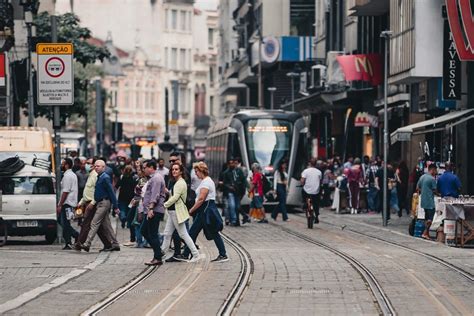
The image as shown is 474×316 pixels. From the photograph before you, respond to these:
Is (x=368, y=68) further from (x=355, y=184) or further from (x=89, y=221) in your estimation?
(x=89, y=221)

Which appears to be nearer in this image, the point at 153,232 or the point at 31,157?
the point at 153,232

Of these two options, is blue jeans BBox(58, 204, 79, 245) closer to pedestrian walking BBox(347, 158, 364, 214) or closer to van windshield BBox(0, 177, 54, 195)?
van windshield BBox(0, 177, 54, 195)

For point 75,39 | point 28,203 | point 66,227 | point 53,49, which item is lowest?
point 66,227

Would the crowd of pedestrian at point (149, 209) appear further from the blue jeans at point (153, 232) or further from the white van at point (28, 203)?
the white van at point (28, 203)

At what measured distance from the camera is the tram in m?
51.8

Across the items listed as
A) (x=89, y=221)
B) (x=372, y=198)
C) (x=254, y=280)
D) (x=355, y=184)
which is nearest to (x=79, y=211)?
(x=89, y=221)

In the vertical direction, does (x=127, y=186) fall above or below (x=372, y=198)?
above

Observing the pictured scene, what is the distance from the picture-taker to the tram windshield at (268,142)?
5181 centimetres

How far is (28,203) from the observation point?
104 ft

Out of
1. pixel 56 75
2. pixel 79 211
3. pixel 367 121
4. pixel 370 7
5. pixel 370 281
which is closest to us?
pixel 370 281

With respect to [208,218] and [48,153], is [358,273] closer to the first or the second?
[208,218]

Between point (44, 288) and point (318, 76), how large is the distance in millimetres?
53517

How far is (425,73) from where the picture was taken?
45844 mm

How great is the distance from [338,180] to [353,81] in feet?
40.1
